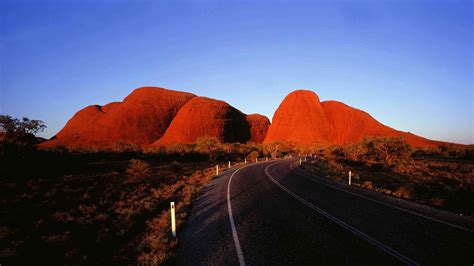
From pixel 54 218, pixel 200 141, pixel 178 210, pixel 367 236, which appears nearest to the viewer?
pixel 367 236

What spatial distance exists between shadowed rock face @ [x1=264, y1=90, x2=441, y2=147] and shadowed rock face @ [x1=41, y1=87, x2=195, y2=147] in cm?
3893

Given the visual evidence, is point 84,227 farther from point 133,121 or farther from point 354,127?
point 354,127

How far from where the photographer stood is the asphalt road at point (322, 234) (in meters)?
5.35

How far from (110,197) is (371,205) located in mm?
14160

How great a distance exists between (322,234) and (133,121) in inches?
3600

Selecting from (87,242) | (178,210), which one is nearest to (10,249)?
(87,242)

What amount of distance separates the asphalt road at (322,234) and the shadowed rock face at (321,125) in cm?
8372

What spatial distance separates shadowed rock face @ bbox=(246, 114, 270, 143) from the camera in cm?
10600

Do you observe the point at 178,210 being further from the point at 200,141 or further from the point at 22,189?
the point at 200,141

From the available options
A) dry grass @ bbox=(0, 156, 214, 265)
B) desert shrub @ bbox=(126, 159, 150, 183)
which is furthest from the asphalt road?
desert shrub @ bbox=(126, 159, 150, 183)

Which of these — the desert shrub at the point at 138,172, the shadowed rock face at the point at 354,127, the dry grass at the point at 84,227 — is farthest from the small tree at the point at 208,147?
the shadowed rock face at the point at 354,127

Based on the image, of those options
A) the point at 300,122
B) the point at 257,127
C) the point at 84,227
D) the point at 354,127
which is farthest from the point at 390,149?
the point at 257,127

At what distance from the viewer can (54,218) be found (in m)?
11.5

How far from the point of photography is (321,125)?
99.8 meters
